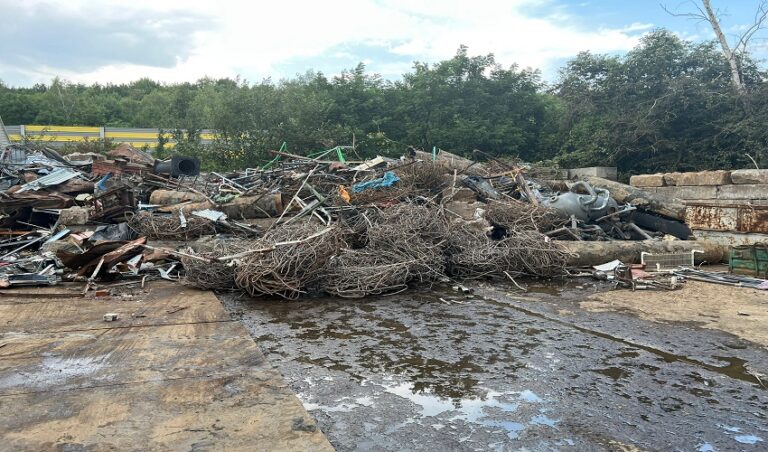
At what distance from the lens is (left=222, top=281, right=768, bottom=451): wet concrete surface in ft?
8.95

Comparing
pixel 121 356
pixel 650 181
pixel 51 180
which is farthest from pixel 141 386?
pixel 650 181

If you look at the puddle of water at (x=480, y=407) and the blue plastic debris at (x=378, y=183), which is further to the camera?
the blue plastic debris at (x=378, y=183)

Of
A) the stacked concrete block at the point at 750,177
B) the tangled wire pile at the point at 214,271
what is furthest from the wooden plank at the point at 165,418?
the stacked concrete block at the point at 750,177

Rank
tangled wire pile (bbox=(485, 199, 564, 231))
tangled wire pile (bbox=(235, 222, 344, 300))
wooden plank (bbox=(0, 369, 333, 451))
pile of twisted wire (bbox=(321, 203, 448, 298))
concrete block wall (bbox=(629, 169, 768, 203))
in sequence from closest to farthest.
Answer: wooden plank (bbox=(0, 369, 333, 451)), tangled wire pile (bbox=(235, 222, 344, 300)), pile of twisted wire (bbox=(321, 203, 448, 298)), tangled wire pile (bbox=(485, 199, 564, 231)), concrete block wall (bbox=(629, 169, 768, 203))

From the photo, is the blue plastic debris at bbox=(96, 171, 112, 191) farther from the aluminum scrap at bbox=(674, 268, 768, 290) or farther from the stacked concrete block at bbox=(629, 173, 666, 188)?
the stacked concrete block at bbox=(629, 173, 666, 188)

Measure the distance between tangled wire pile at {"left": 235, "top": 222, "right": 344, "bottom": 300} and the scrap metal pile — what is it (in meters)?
0.02

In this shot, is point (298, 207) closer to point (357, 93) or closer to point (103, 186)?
point (103, 186)

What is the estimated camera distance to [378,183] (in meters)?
9.25

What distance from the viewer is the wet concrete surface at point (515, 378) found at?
273cm

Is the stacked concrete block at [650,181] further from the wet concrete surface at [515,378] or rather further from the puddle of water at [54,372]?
the puddle of water at [54,372]

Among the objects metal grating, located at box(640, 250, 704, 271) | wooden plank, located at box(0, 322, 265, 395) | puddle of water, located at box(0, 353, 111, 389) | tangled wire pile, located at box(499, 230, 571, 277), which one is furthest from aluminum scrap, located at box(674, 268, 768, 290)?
puddle of water, located at box(0, 353, 111, 389)

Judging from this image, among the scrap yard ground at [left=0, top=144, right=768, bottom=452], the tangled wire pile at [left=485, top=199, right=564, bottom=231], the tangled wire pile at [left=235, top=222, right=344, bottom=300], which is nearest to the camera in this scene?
the scrap yard ground at [left=0, top=144, right=768, bottom=452]

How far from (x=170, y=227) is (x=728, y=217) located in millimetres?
9037

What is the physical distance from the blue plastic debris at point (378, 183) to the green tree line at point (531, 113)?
903cm
